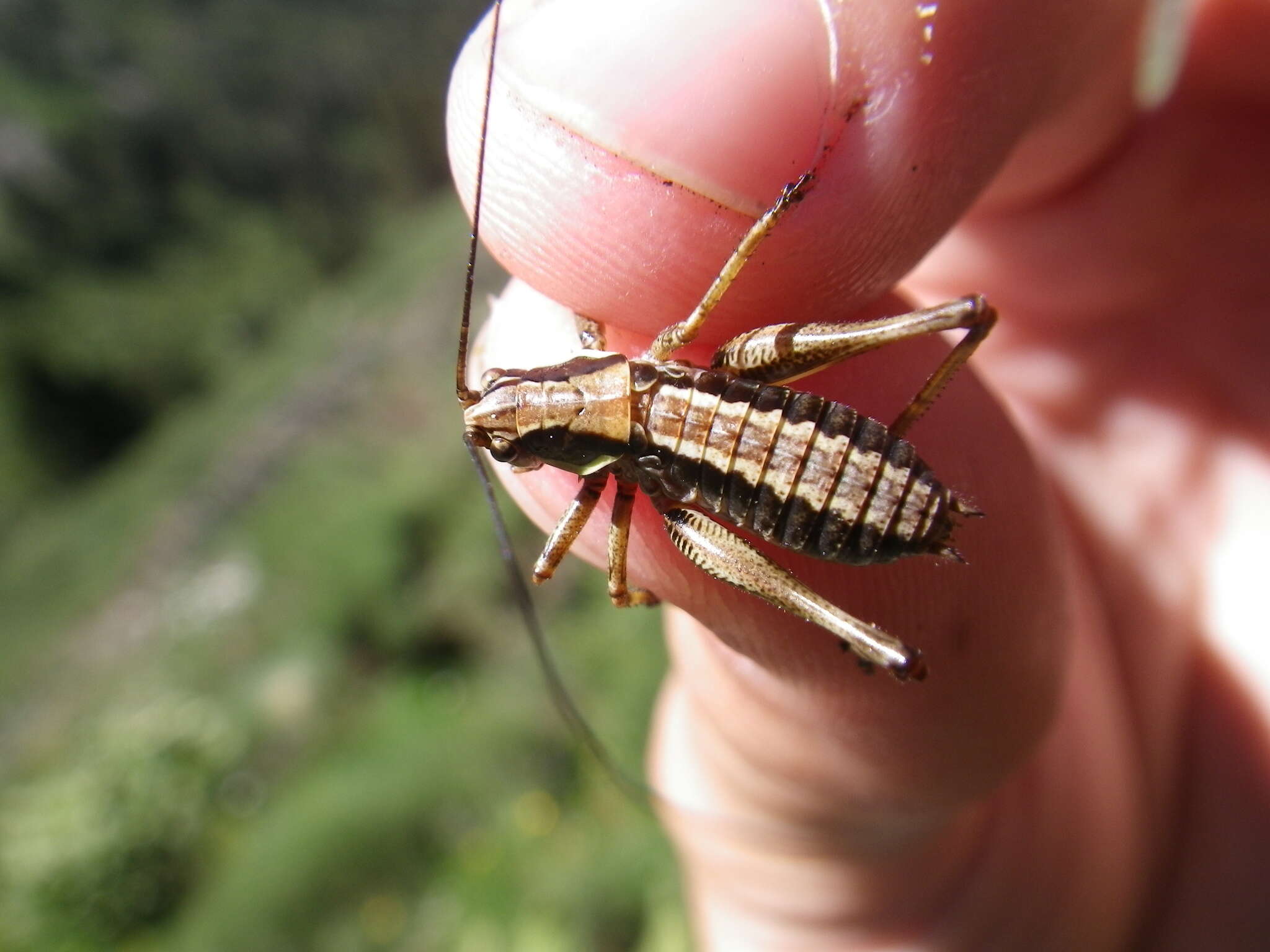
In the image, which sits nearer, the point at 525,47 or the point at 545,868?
the point at 525,47

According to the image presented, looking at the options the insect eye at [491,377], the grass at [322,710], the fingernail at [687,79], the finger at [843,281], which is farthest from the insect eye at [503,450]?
the grass at [322,710]

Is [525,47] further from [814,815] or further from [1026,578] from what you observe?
[814,815]

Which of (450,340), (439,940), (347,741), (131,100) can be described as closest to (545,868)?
(439,940)

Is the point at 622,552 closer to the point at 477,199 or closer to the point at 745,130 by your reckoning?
the point at 477,199

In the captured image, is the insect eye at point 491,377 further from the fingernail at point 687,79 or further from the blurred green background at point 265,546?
the blurred green background at point 265,546

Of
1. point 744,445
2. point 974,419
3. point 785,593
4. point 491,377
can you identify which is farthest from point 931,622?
point 491,377
